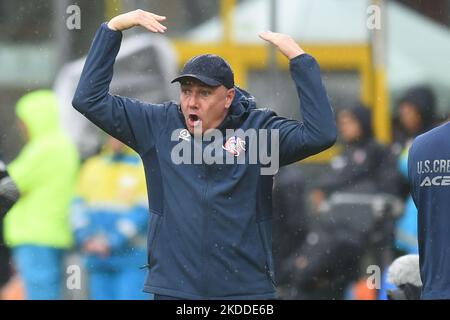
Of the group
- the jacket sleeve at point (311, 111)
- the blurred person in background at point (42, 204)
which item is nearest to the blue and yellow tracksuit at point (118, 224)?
the blurred person in background at point (42, 204)

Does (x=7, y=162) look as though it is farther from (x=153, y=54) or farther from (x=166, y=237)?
(x=166, y=237)

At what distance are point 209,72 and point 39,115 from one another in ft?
14.2

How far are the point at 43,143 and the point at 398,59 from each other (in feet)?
10.7

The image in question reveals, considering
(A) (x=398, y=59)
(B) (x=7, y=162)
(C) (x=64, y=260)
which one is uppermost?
(A) (x=398, y=59)

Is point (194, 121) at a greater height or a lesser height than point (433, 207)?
greater

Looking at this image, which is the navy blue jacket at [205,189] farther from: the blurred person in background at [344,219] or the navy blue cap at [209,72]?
the blurred person in background at [344,219]

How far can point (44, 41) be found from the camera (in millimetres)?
10617

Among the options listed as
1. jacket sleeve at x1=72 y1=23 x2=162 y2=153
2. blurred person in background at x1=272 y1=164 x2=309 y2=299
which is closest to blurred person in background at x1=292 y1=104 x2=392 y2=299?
blurred person in background at x1=272 y1=164 x2=309 y2=299

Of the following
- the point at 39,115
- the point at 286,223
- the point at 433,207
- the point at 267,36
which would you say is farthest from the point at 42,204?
the point at 433,207

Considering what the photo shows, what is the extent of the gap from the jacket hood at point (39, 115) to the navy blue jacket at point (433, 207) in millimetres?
4450

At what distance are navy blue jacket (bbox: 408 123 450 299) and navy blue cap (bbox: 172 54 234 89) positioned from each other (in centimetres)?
92

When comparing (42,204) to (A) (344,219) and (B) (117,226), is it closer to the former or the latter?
(B) (117,226)

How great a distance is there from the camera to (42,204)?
381 inches
